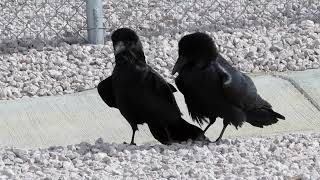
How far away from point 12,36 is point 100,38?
80cm

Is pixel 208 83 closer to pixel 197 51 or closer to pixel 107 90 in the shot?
pixel 197 51

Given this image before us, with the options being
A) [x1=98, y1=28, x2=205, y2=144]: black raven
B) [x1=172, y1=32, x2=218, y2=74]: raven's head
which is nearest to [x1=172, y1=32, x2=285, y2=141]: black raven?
[x1=172, y1=32, x2=218, y2=74]: raven's head

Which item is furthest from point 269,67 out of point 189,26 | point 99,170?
point 99,170

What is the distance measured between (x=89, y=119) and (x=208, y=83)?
1.27 m

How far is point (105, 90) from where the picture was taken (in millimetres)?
5344

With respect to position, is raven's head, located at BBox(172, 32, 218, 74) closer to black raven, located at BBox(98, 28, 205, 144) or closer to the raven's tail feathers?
black raven, located at BBox(98, 28, 205, 144)

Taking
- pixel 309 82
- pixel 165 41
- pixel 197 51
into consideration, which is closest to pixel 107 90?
pixel 197 51

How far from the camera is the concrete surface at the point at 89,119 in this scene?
19.1 ft

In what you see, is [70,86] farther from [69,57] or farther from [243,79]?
[243,79]

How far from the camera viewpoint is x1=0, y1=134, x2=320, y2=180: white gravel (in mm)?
4480

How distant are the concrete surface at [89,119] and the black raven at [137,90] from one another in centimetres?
55

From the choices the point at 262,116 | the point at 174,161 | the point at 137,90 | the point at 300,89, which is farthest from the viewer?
the point at 300,89

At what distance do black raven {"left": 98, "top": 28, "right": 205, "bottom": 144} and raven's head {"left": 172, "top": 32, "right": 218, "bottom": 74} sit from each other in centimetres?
17

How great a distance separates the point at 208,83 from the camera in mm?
5090
